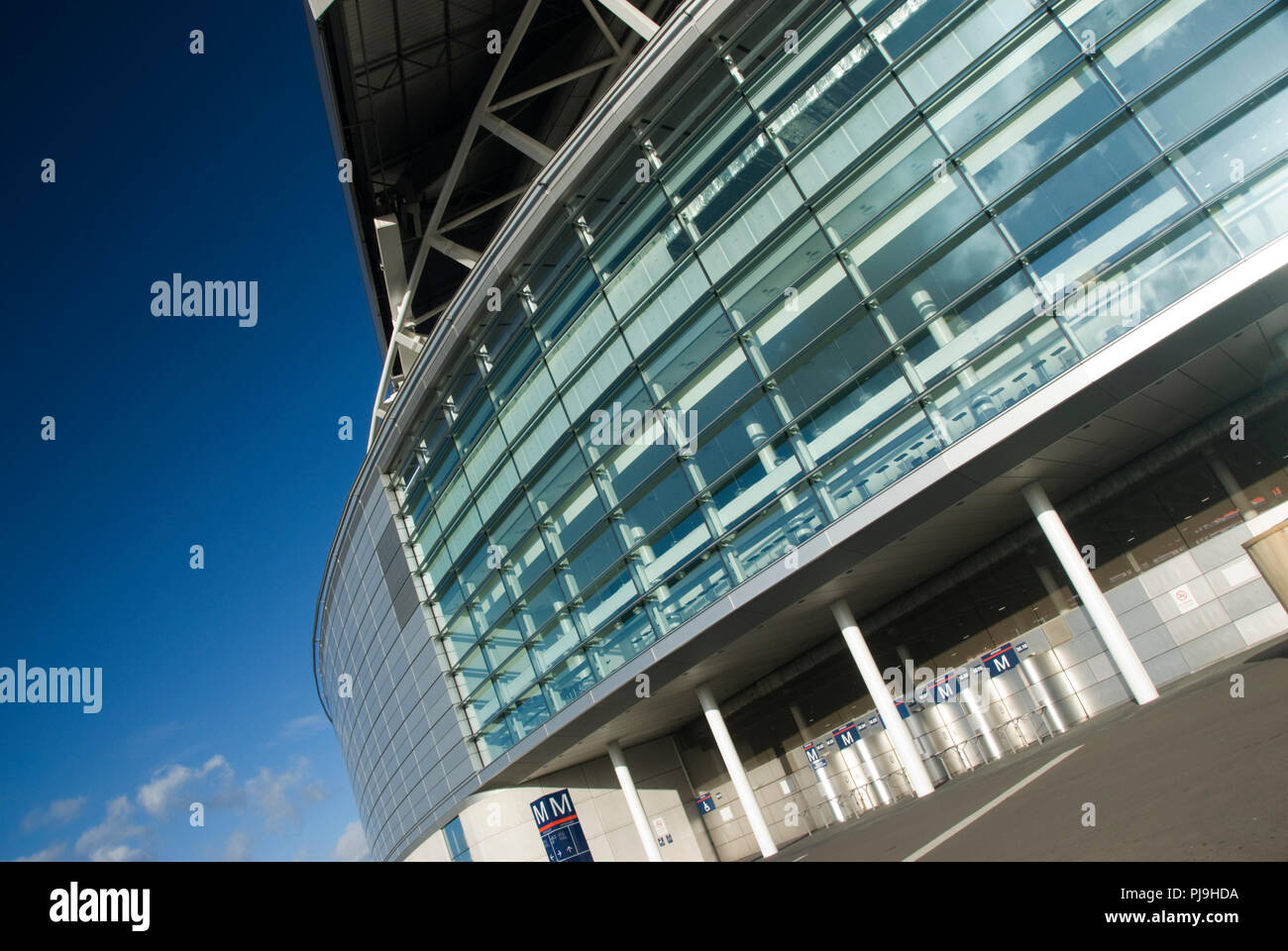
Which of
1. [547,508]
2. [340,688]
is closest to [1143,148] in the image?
[547,508]

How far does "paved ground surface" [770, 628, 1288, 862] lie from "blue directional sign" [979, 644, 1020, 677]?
431 centimetres

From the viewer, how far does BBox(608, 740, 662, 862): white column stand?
24.3m

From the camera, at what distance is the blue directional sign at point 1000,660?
19.0 meters

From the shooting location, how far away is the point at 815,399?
54.5ft

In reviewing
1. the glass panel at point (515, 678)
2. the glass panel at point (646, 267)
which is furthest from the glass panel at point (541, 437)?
the glass panel at point (515, 678)

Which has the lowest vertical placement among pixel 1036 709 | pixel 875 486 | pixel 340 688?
pixel 1036 709

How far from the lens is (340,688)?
3866cm

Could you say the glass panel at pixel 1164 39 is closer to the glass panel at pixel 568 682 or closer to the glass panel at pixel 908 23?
the glass panel at pixel 908 23

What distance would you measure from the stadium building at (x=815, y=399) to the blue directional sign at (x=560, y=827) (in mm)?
139

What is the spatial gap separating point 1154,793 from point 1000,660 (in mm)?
12617

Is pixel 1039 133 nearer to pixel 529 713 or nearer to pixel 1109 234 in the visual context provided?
pixel 1109 234

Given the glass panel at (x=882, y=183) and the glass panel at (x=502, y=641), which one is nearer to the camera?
the glass panel at (x=882, y=183)

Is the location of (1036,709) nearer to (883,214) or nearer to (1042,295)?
(1042,295)

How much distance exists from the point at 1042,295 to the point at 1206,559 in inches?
268
